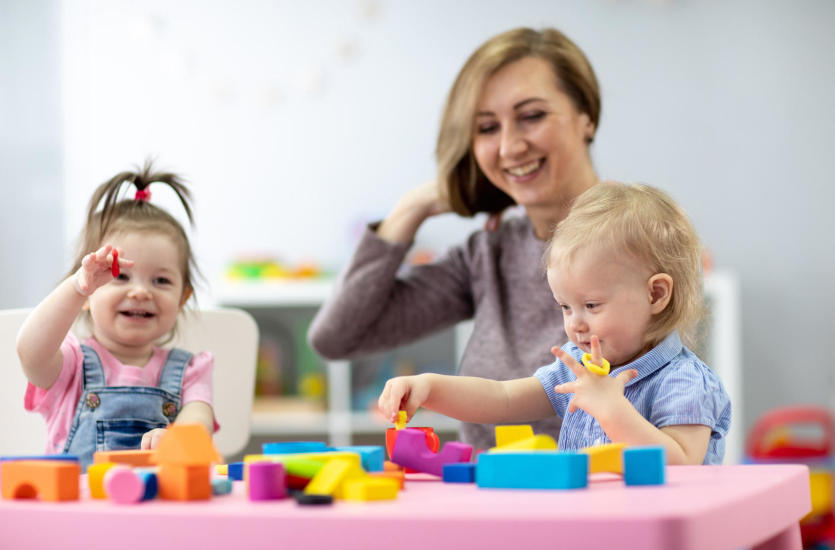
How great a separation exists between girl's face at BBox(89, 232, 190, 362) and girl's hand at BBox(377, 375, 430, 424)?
38 cm

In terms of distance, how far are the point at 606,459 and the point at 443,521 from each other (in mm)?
209

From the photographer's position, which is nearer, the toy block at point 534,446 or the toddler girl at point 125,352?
the toy block at point 534,446

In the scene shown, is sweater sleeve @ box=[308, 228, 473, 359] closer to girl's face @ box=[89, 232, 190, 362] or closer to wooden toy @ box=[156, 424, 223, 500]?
girl's face @ box=[89, 232, 190, 362]

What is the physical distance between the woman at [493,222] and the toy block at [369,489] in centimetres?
76

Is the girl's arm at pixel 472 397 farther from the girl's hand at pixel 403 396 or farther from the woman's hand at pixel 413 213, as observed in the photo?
the woman's hand at pixel 413 213

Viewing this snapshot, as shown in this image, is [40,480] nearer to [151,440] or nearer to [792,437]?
[151,440]

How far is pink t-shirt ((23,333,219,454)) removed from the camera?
1.12 m

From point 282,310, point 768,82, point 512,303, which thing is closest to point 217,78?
point 282,310

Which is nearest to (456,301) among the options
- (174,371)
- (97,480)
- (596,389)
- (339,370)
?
(174,371)

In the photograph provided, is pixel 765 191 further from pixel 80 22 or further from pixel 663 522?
pixel 663 522

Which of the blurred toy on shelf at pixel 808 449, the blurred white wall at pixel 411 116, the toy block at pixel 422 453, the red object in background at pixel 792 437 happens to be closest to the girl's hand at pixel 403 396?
the toy block at pixel 422 453

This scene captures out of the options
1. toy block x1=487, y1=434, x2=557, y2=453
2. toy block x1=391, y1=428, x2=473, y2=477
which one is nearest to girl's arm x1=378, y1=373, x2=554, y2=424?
toy block x1=391, y1=428, x2=473, y2=477

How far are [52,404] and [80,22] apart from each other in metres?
3.09

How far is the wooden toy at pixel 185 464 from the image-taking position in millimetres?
603
